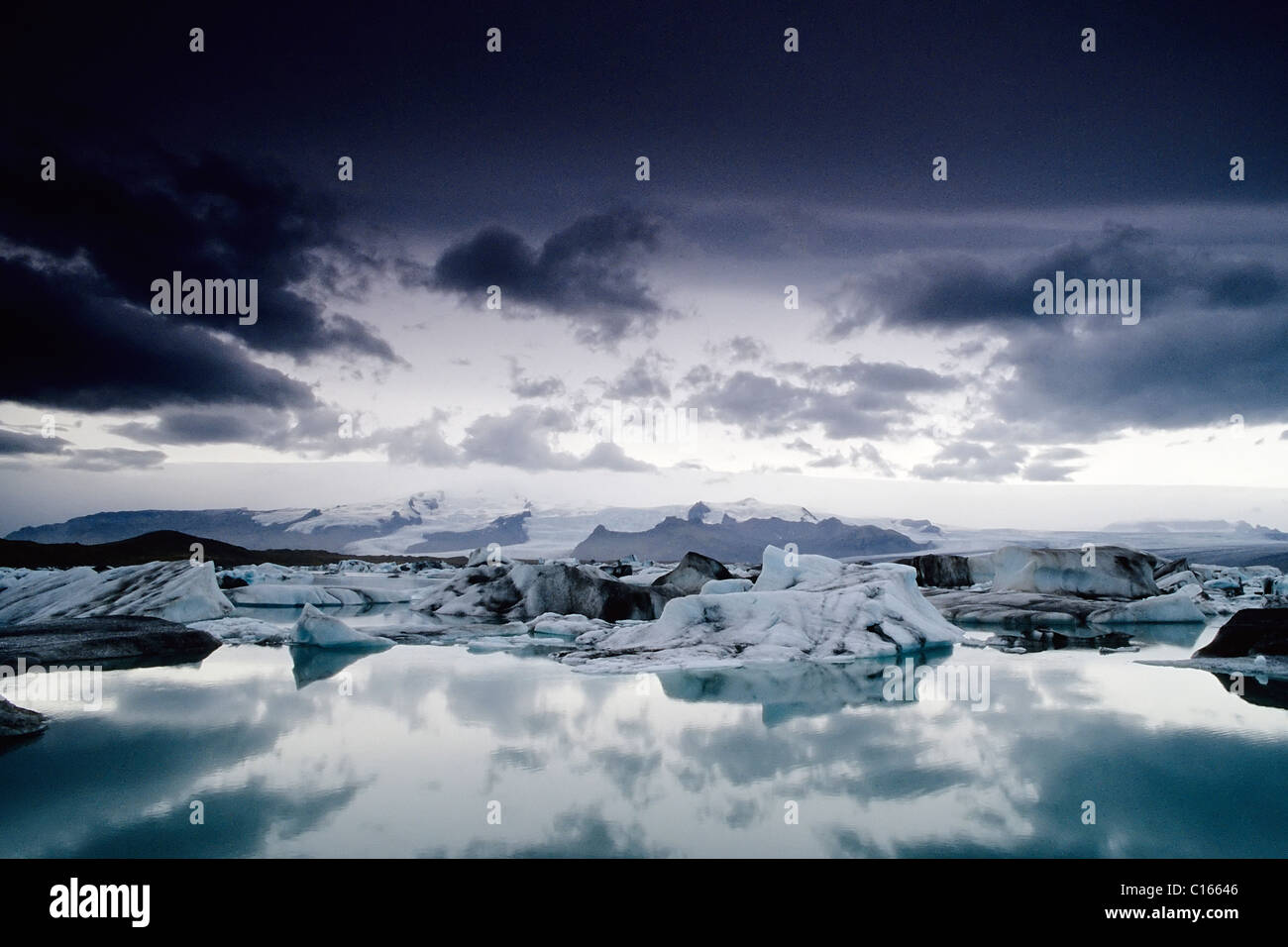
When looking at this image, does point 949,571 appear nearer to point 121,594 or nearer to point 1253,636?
point 1253,636

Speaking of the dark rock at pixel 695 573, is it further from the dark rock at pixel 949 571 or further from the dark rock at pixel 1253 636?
the dark rock at pixel 949 571

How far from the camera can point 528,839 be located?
16.2 feet

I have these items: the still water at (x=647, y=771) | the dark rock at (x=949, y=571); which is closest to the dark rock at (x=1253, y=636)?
the still water at (x=647, y=771)

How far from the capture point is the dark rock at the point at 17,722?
746 centimetres

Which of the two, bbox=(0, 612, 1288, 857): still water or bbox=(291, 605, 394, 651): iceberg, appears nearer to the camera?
bbox=(0, 612, 1288, 857): still water

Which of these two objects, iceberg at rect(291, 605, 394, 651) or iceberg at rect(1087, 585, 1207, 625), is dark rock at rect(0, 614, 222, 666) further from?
iceberg at rect(1087, 585, 1207, 625)

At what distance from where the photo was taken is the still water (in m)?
4.98

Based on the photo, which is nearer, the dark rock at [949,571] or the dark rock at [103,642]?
the dark rock at [103,642]

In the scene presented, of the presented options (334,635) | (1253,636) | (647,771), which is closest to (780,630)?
(647,771)

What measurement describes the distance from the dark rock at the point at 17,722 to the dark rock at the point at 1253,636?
658 inches

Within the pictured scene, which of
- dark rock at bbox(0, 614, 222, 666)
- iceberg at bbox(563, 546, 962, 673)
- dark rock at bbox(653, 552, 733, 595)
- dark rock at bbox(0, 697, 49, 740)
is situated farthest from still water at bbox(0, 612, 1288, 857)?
dark rock at bbox(653, 552, 733, 595)

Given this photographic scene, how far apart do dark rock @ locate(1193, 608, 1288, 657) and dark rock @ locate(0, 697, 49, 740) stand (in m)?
16.7

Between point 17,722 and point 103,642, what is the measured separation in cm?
582
